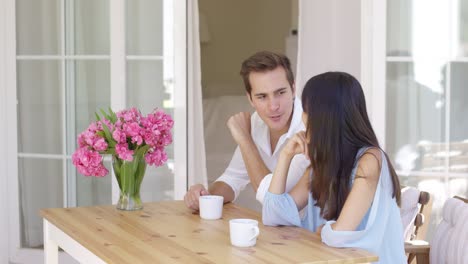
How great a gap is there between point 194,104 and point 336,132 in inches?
85.7

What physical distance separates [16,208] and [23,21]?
1.00 m

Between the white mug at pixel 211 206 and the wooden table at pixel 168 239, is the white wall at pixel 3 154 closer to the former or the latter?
the wooden table at pixel 168 239

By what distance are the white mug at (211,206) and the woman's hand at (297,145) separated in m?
0.28

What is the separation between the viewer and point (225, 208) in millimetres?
2881

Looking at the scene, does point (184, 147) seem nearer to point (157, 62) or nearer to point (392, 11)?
point (157, 62)

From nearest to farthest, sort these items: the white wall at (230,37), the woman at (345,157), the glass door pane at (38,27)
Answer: the woman at (345,157), the glass door pane at (38,27), the white wall at (230,37)

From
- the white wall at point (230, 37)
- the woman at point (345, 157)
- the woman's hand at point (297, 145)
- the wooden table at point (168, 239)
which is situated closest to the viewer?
the wooden table at point (168, 239)

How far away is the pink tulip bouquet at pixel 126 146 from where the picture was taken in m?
2.77

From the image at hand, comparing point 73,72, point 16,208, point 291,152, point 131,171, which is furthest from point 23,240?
point 291,152

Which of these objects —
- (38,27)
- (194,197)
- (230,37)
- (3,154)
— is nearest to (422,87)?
(194,197)

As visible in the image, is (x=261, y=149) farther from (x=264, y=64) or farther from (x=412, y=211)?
(x=412, y=211)

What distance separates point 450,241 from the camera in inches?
105

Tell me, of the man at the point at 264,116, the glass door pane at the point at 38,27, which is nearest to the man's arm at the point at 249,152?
the man at the point at 264,116

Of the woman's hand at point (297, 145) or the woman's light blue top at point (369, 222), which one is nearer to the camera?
the woman's light blue top at point (369, 222)
